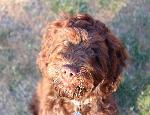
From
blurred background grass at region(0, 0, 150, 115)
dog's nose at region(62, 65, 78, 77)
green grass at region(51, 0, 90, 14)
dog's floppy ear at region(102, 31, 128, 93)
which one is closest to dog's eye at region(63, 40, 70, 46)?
dog's nose at region(62, 65, 78, 77)

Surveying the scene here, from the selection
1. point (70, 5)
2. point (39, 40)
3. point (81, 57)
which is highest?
point (70, 5)

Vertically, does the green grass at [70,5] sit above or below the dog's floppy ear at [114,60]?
above

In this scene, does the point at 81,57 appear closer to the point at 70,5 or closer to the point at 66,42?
the point at 66,42

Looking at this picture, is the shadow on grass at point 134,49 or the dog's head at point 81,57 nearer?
the dog's head at point 81,57

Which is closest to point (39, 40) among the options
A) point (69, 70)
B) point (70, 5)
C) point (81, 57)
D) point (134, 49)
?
point (70, 5)

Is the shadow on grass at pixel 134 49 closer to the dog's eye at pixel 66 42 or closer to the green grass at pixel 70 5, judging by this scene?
the green grass at pixel 70 5

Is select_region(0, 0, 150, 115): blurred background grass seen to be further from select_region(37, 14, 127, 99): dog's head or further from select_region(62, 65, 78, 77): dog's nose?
select_region(62, 65, 78, 77): dog's nose

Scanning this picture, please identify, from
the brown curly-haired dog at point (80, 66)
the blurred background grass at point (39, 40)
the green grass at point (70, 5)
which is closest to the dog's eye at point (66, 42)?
the brown curly-haired dog at point (80, 66)
